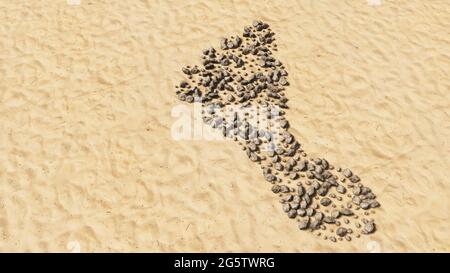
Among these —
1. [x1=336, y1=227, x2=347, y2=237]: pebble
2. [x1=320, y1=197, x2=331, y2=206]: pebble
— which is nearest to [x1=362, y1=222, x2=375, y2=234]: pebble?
[x1=336, y1=227, x2=347, y2=237]: pebble

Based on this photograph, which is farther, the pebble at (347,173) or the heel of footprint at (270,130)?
the pebble at (347,173)

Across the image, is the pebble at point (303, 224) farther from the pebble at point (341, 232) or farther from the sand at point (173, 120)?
the pebble at point (341, 232)

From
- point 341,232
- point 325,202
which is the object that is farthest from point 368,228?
point 325,202

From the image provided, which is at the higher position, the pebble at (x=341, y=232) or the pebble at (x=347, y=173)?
the pebble at (x=347, y=173)

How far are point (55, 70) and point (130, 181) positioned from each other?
3831 millimetres

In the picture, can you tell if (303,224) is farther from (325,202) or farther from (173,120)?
(173,120)

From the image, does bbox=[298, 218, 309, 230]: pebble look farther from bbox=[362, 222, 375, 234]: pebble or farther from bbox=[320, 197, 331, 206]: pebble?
bbox=[362, 222, 375, 234]: pebble

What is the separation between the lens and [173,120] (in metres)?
9.22

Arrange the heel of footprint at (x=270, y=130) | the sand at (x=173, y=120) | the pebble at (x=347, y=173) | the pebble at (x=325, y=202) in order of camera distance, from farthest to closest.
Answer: the pebble at (x=347, y=173), the pebble at (x=325, y=202), the heel of footprint at (x=270, y=130), the sand at (x=173, y=120)

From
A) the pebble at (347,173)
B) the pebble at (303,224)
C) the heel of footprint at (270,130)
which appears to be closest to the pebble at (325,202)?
the heel of footprint at (270,130)

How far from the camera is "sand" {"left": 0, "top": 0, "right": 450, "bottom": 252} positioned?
25.1ft

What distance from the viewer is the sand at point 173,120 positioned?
25.1 feet

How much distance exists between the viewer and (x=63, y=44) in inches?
429

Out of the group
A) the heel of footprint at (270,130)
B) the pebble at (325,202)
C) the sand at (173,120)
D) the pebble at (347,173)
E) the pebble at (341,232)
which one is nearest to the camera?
the pebble at (341,232)
